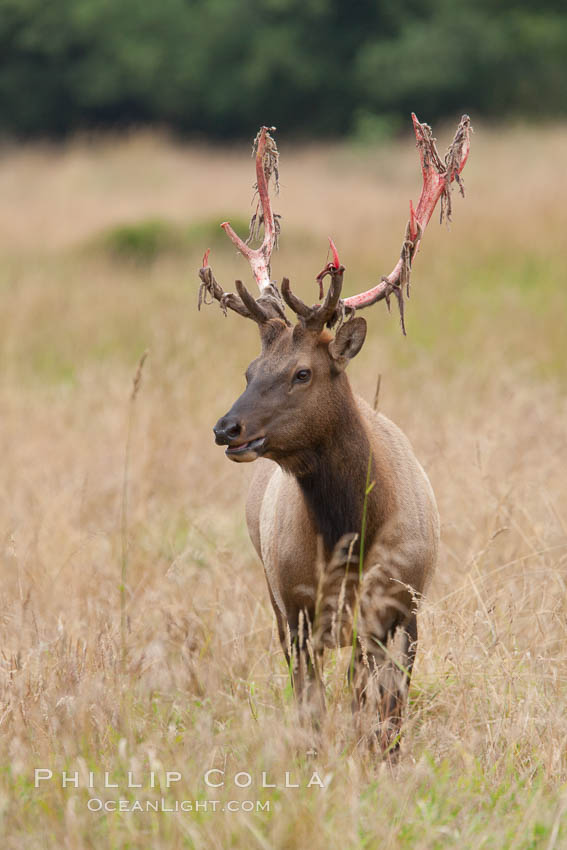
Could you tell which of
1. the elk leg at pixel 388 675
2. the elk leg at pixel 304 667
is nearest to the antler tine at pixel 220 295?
the elk leg at pixel 304 667

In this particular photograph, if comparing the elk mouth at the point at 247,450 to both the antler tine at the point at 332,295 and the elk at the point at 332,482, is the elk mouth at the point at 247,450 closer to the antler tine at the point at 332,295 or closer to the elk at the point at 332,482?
the elk at the point at 332,482

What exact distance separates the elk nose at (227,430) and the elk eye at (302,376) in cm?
28

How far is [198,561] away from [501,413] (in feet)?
8.09

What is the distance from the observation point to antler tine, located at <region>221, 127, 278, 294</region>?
4117mm

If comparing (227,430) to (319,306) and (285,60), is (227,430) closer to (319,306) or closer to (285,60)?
(319,306)

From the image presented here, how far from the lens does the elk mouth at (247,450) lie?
11.1 ft

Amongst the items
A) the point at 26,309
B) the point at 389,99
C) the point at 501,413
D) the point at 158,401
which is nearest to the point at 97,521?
the point at 158,401

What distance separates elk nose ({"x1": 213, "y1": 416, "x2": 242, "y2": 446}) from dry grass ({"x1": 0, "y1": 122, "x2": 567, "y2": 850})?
75 cm

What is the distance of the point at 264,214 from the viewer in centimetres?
424

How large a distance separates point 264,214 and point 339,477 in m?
1.16

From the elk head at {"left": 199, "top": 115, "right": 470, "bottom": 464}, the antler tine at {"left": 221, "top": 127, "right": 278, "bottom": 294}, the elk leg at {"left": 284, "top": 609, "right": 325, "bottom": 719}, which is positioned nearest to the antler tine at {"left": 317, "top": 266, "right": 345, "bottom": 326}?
the elk head at {"left": 199, "top": 115, "right": 470, "bottom": 464}

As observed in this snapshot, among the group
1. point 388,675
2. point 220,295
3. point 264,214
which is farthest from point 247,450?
point 264,214

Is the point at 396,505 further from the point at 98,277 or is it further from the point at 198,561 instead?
the point at 98,277

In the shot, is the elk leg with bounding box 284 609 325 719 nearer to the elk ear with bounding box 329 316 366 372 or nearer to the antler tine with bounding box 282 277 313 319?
the elk ear with bounding box 329 316 366 372
